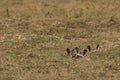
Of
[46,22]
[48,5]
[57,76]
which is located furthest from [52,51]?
[48,5]

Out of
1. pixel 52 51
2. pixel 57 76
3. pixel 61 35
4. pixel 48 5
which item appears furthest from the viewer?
pixel 48 5

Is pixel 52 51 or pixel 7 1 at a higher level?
pixel 7 1

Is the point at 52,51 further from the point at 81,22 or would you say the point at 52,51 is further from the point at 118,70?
the point at 81,22

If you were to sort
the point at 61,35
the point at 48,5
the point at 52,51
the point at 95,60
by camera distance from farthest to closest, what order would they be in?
the point at 48,5 → the point at 61,35 → the point at 52,51 → the point at 95,60

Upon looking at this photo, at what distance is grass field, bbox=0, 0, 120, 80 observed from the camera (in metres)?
15.6

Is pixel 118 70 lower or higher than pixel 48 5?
lower

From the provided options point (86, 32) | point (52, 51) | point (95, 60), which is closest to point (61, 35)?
point (86, 32)

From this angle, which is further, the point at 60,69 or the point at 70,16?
the point at 70,16

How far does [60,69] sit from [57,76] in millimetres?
756

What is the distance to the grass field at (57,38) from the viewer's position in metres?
15.6

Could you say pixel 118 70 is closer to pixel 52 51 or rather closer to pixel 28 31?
pixel 52 51

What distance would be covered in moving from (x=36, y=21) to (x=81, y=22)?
2332 millimetres

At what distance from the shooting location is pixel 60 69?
15812 mm

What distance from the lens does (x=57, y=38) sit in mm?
20141
